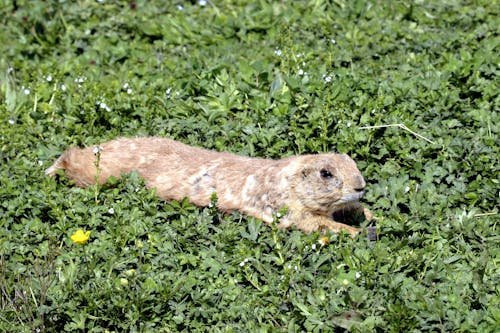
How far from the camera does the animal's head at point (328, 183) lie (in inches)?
279

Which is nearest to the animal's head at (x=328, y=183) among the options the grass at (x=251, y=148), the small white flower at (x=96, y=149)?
the grass at (x=251, y=148)

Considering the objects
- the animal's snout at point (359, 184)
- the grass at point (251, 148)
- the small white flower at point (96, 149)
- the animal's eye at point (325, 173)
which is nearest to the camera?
the grass at point (251, 148)

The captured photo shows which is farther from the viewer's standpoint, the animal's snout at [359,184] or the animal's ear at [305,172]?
the animal's ear at [305,172]

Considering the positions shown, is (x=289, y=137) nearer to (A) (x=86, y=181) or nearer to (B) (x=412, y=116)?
(B) (x=412, y=116)

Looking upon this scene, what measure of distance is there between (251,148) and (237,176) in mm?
615

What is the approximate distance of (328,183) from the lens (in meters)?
7.14

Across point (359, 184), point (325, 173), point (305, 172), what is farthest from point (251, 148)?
point (359, 184)

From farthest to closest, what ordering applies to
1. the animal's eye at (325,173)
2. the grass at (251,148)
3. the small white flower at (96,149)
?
1. the small white flower at (96,149)
2. the animal's eye at (325,173)
3. the grass at (251,148)

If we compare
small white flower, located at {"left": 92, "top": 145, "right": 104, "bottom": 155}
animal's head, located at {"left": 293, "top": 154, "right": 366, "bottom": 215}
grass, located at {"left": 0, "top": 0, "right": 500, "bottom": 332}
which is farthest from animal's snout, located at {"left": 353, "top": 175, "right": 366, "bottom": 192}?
small white flower, located at {"left": 92, "top": 145, "right": 104, "bottom": 155}

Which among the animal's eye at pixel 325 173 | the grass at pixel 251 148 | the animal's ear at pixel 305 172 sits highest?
the animal's eye at pixel 325 173

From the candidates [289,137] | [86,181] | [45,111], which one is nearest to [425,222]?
[289,137]

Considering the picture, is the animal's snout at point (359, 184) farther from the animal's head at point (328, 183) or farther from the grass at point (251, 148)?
the grass at point (251, 148)

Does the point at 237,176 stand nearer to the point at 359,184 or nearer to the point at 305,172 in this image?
the point at 305,172

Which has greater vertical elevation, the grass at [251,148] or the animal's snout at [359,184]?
the animal's snout at [359,184]
